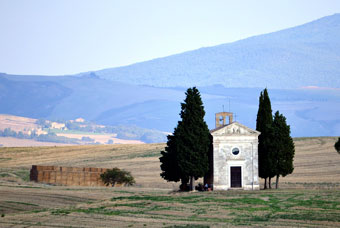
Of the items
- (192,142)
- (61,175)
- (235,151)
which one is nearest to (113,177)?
(61,175)

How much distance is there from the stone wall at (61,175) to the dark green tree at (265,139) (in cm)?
2096

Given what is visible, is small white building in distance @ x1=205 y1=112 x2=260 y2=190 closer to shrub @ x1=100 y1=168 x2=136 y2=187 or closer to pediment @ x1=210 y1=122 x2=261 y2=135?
pediment @ x1=210 y1=122 x2=261 y2=135

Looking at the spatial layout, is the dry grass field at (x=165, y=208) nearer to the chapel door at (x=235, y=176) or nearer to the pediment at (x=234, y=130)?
the chapel door at (x=235, y=176)

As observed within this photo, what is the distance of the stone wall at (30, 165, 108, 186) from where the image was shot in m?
77.6

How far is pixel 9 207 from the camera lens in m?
47.9

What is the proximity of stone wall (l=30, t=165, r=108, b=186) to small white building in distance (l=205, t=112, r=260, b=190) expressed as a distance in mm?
17686

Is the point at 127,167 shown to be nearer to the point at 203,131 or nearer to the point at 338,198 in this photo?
the point at 203,131

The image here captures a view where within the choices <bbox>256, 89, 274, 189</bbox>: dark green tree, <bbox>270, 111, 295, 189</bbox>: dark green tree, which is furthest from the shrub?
<bbox>270, 111, 295, 189</bbox>: dark green tree

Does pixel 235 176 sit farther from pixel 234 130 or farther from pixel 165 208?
pixel 165 208

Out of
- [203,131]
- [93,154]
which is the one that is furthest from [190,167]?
[93,154]

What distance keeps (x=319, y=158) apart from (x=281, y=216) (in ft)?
227

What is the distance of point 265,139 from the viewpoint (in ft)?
230

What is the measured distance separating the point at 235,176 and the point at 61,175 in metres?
20.5

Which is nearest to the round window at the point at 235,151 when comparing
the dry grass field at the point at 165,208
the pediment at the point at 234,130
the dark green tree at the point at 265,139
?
the pediment at the point at 234,130
